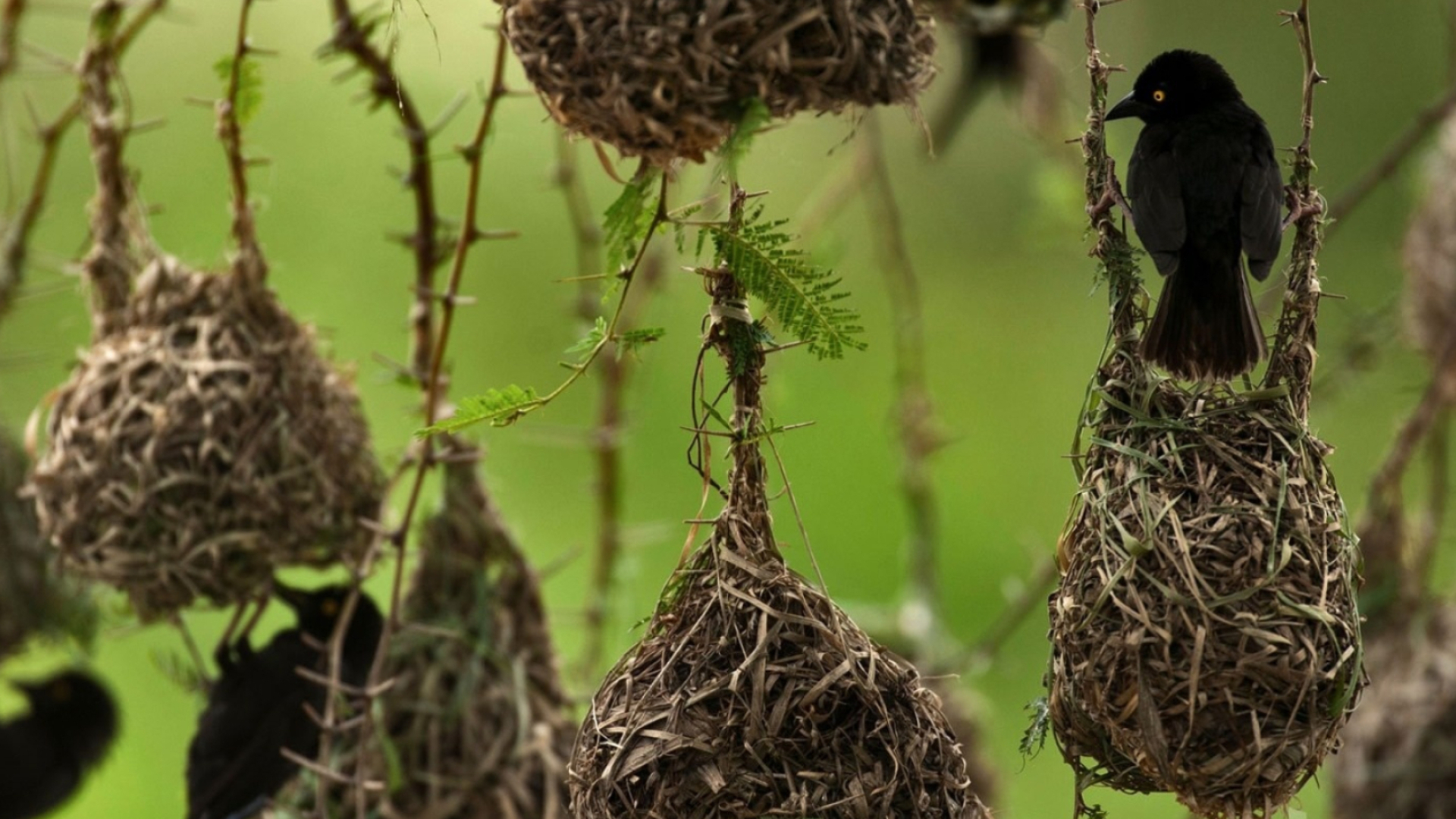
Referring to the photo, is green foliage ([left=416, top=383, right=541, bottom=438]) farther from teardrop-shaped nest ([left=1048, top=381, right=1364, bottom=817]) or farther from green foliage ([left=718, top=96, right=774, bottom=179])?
teardrop-shaped nest ([left=1048, top=381, right=1364, bottom=817])

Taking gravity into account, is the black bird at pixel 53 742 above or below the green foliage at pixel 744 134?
below

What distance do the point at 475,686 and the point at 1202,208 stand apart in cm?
136

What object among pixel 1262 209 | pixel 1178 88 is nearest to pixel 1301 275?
pixel 1262 209

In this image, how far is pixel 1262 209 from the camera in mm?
1664

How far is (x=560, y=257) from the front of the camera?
5.85 m

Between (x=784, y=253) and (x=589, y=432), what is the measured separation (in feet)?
4.75

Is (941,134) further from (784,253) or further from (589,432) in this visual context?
(784,253)

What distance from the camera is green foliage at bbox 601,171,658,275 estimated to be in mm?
1576

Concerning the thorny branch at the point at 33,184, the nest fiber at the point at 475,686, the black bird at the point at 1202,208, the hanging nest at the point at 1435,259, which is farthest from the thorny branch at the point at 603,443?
the hanging nest at the point at 1435,259

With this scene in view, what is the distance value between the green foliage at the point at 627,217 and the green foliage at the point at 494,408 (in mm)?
157

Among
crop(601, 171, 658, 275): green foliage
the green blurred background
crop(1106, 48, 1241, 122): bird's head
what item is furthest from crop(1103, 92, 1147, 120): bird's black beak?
the green blurred background

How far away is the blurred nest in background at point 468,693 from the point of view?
244 cm

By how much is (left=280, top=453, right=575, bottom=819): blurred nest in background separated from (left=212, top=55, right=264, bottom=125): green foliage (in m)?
0.59

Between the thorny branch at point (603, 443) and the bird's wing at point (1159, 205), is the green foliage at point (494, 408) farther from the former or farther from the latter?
the thorny branch at point (603, 443)
